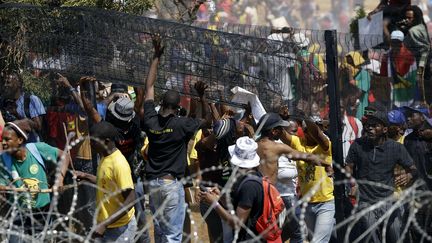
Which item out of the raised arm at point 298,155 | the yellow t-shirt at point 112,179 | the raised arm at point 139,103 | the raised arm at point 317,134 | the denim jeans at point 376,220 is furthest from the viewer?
the raised arm at point 317,134

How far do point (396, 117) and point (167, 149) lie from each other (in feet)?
6.30

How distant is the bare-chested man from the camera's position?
8.35m

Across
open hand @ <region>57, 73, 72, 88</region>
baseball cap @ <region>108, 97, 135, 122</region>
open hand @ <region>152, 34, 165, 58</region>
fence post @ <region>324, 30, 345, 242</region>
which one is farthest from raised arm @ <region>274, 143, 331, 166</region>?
open hand @ <region>57, 73, 72, 88</region>

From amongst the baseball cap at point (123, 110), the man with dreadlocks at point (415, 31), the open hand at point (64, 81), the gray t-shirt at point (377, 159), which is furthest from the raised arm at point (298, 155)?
the man with dreadlocks at point (415, 31)

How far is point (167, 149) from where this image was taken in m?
8.78

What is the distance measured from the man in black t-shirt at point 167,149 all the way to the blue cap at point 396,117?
160cm

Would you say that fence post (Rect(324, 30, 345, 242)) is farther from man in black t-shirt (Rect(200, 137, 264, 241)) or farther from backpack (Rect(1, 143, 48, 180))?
backpack (Rect(1, 143, 48, 180))

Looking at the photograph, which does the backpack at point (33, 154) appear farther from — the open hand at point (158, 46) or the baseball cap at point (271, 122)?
the baseball cap at point (271, 122)

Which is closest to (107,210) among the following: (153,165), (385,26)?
(153,165)

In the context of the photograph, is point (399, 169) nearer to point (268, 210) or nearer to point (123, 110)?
point (268, 210)

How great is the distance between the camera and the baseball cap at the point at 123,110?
29.5ft

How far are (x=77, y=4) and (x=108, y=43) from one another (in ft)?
4.68

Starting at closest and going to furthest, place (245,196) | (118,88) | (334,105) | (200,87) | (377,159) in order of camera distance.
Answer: (245,196), (334,105), (377,159), (200,87), (118,88)

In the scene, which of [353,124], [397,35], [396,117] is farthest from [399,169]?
[397,35]
